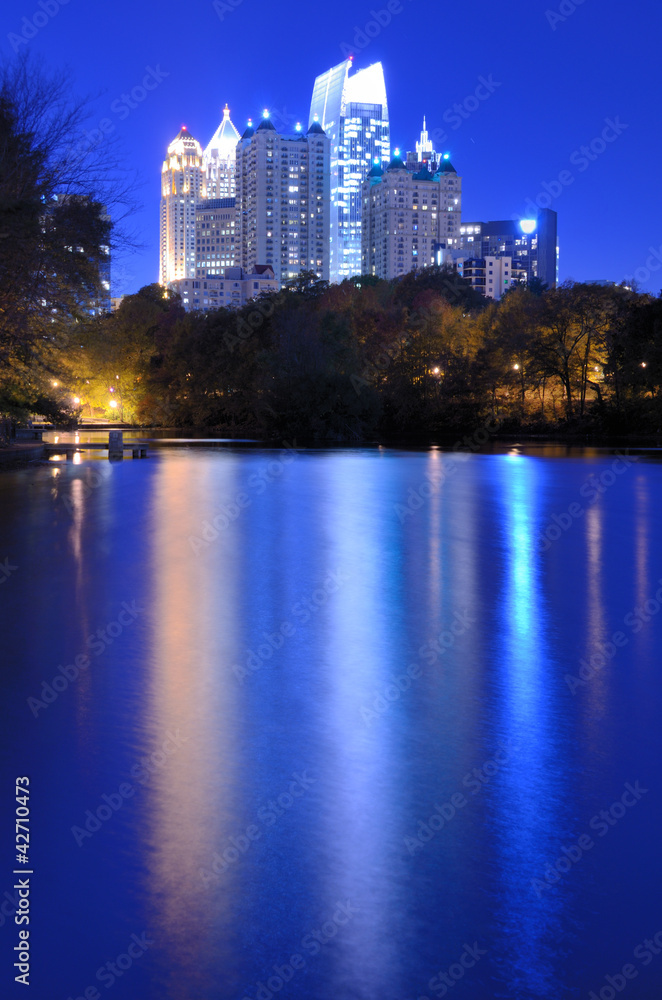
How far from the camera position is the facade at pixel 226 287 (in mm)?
179500

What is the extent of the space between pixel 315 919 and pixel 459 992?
0.54m

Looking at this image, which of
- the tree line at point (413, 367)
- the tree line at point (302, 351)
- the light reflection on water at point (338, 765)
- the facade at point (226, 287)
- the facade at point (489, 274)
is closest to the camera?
the light reflection on water at point (338, 765)

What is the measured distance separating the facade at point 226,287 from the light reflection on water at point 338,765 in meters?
173

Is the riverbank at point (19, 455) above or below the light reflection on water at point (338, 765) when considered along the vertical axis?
above

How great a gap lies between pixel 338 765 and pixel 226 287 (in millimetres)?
188162

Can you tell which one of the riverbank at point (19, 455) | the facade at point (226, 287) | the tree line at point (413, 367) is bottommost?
the riverbank at point (19, 455)

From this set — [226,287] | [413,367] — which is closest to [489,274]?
[226,287]

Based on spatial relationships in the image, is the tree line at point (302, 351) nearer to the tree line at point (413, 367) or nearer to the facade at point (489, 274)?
the tree line at point (413, 367)

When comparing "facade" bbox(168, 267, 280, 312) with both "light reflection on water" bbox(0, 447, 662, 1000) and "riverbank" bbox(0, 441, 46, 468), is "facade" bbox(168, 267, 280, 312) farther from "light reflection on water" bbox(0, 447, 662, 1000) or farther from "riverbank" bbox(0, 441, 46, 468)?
"light reflection on water" bbox(0, 447, 662, 1000)

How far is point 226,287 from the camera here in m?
186

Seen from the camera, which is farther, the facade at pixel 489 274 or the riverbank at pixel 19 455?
the facade at pixel 489 274

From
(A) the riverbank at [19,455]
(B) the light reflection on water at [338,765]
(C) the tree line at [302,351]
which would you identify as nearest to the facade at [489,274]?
(C) the tree line at [302,351]

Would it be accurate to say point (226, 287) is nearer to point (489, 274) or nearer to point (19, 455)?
point (489, 274)

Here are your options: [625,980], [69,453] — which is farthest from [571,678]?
[69,453]
